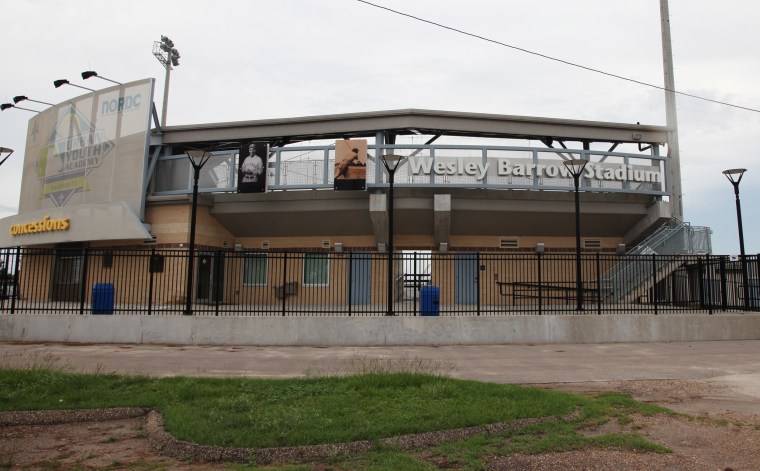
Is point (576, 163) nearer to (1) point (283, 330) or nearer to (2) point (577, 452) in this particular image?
(1) point (283, 330)

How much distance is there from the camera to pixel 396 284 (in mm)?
19016

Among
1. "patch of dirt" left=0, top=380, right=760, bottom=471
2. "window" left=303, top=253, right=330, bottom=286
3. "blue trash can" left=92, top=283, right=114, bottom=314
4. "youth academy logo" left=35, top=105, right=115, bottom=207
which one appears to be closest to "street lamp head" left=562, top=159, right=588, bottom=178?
"patch of dirt" left=0, top=380, right=760, bottom=471

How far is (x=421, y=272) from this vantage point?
15273 mm

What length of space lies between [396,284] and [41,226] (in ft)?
56.5

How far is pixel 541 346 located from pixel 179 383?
9162 mm

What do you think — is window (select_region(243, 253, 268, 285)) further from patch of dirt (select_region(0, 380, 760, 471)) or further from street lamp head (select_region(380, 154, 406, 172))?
patch of dirt (select_region(0, 380, 760, 471))

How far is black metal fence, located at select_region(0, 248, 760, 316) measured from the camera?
14.7 metres

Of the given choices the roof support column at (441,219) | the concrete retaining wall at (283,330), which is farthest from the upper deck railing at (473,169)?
the concrete retaining wall at (283,330)

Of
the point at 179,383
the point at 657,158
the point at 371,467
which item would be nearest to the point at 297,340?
the point at 179,383

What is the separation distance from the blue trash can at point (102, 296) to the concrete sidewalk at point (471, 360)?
8.57ft

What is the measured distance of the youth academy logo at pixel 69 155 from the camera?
2420 centimetres

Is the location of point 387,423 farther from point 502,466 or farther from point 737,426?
point 737,426

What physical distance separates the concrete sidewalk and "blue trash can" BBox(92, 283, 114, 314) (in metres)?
2.61

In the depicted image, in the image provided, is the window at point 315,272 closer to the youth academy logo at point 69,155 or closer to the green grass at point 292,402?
the youth academy logo at point 69,155
